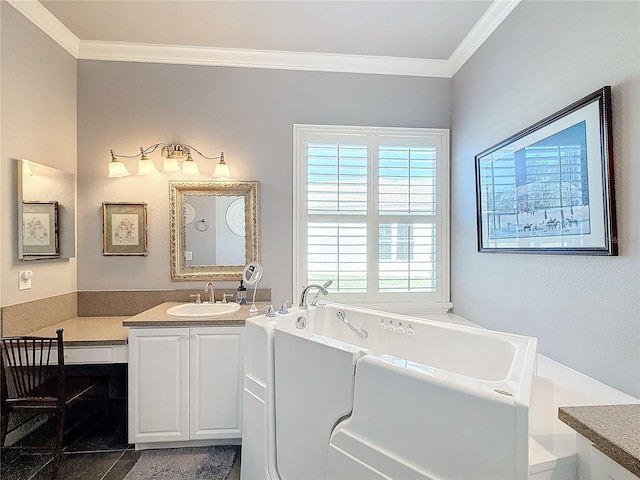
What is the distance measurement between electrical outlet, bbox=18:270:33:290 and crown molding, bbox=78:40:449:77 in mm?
1696

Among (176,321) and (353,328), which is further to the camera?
(353,328)

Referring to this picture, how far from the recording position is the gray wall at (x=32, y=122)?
6.91ft

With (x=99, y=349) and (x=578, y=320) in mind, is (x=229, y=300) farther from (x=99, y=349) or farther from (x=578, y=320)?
(x=578, y=320)

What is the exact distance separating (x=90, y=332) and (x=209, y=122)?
1.77 meters

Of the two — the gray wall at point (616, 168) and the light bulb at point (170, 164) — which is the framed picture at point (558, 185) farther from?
the light bulb at point (170, 164)

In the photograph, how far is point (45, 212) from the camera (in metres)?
2.39

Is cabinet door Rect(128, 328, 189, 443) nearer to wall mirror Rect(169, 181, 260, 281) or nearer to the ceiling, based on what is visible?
wall mirror Rect(169, 181, 260, 281)

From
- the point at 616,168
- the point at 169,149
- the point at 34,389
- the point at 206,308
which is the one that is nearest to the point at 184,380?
the point at 206,308

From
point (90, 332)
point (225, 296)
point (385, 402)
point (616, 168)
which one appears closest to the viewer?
point (385, 402)

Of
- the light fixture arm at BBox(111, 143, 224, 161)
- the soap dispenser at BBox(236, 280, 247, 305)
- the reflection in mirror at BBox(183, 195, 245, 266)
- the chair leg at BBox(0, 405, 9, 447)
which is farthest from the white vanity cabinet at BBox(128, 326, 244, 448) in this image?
the light fixture arm at BBox(111, 143, 224, 161)

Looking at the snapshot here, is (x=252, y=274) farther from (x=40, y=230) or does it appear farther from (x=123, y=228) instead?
(x=40, y=230)

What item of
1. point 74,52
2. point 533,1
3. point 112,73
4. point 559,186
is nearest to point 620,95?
point 559,186

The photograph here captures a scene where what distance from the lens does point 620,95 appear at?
140 centimetres

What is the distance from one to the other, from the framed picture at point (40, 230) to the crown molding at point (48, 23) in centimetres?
117
